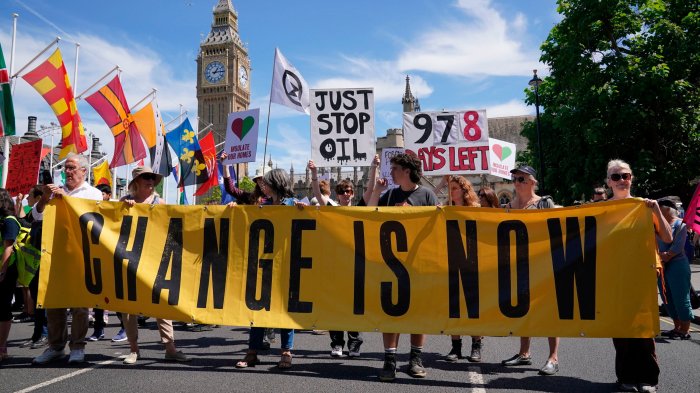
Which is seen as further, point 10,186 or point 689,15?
point 689,15

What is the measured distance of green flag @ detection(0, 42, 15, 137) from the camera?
10.6 m

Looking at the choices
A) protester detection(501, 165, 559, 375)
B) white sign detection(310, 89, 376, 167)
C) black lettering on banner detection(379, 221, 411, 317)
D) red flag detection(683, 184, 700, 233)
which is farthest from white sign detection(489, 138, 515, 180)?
black lettering on banner detection(379, 221, 411, 317)

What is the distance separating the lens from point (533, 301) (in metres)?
4.97

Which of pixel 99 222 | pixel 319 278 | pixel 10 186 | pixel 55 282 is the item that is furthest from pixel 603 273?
pixel 10 186

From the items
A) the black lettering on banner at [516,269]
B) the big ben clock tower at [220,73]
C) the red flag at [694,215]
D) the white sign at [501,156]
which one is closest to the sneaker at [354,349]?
the black lettering on banner at [516,269]

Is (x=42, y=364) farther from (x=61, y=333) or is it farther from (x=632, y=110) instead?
(x=632, y=110)

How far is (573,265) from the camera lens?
4992mm

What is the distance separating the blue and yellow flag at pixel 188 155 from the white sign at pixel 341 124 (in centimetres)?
861

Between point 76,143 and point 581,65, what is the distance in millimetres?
20592

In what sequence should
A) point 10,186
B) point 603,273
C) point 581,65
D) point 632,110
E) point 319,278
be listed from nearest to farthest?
1. point 603,273
2. point 319,278
3. point 10,186
4. point 632,110
5. point 581,65

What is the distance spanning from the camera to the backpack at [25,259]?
6.07 meters

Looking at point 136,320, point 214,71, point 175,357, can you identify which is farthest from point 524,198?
point 214,71

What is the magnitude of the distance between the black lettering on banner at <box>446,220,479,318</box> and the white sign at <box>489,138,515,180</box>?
6.68 m

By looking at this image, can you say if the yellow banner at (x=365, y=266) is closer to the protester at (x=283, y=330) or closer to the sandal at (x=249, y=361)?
the protester at (x=283, y=330)
